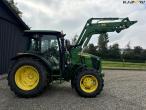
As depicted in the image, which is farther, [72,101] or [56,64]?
[56,64]

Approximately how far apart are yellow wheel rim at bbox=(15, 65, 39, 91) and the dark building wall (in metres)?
5.59

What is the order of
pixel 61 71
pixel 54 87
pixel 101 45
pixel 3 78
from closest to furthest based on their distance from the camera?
pixel 61 71
pixel 54 87
pixel 3 78
pixel 101 45

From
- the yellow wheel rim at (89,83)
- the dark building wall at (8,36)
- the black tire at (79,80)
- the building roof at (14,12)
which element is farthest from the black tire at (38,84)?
the building roof at (14,12)

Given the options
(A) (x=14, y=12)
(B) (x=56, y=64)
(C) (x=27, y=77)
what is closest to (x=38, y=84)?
(C) (x=27, y=77)

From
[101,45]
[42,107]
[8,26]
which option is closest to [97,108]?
[42,107]

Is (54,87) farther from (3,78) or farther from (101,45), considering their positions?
(101,45)

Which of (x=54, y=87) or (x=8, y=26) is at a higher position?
(x=8, y=26)

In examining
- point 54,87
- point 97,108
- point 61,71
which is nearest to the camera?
point 97,108

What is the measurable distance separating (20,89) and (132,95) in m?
3.63

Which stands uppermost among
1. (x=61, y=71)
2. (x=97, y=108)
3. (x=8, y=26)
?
(x=8, y=26)

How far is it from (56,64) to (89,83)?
4.38 ft

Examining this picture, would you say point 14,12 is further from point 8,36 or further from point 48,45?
point 48,45

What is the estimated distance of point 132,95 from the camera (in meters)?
10.9

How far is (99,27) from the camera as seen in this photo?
12.2 m
